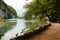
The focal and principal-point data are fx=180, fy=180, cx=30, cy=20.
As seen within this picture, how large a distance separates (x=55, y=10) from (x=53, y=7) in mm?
524

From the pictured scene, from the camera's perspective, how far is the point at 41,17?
27.7 meters

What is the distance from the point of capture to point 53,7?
26.1m

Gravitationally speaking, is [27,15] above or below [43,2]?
below

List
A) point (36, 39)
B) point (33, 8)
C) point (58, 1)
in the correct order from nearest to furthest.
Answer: point (36, 39), point (58, 1), point (33, 8)

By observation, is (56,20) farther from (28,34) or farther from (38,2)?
(28,34)

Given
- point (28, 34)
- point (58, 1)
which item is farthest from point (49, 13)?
point (28, 34)

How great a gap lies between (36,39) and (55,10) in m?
16.4

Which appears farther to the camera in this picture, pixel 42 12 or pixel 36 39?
pixel 42 12

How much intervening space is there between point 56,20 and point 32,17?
3.86m

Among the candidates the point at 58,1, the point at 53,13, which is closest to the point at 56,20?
the point at 53,13

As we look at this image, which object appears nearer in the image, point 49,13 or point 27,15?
point 49,13

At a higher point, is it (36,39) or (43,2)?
(43,2)

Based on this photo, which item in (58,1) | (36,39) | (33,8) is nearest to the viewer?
(36,39)

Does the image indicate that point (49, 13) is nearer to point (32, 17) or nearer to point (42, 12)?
point (42, 12)
